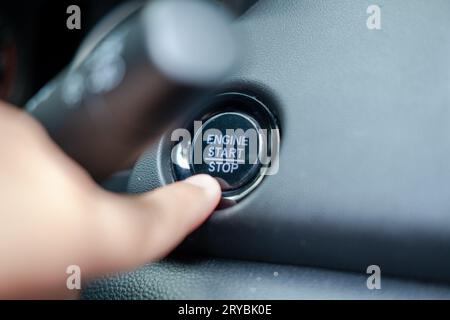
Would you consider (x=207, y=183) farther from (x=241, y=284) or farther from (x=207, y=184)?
(x=241, y=284)

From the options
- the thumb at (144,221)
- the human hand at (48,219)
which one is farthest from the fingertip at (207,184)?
the human hand at (48,219)

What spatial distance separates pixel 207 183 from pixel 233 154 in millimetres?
51

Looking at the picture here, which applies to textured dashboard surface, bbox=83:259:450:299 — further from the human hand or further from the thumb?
the human hand

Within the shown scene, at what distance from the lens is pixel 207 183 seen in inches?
27.2

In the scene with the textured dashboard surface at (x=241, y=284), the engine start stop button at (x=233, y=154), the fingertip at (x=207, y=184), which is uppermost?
the engine start stop button at (x=233, y=154)

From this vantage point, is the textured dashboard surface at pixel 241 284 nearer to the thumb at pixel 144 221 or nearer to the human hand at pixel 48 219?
the thumb at pixel 144 221

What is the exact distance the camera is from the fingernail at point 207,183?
68cm

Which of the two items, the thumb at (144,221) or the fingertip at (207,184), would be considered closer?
the thumb at (144,221)

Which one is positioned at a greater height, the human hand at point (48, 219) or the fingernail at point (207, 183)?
the fingernail at point (207, 183)

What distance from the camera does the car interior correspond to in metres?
0.68

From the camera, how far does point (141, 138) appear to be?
47cm

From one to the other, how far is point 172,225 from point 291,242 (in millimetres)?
175

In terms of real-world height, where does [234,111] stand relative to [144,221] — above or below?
above

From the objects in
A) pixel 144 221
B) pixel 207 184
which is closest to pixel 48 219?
pixel 144 221
